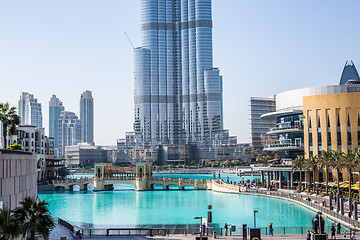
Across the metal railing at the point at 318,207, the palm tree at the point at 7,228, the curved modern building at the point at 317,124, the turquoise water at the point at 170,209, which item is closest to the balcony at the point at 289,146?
the curved modern building at the point at 317,124

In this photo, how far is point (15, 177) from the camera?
39.9 meters

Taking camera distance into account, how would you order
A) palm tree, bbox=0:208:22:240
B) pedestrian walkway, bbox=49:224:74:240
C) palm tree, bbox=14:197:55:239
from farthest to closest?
pedestrian walkway, bbox=49:224:74:240, palm tree, bbox=14:197:55:239, palm tree, bbox=0:208:22:240

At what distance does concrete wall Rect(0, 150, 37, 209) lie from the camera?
35.9 meters

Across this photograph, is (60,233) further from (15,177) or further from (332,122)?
(332,122)

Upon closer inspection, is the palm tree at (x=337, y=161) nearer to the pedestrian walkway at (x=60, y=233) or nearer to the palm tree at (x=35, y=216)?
the pedestrian walkway at (x=60, y=233)

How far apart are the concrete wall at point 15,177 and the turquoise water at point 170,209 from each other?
84.4ft

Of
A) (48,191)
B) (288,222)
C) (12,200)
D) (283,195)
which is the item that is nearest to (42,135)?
(48,191)

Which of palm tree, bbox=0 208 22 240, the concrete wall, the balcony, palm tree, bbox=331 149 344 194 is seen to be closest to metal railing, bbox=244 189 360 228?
palm tree, bbox=331 149 344 194

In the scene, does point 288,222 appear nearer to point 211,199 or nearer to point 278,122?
point 211,199

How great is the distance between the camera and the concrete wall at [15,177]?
118 ft

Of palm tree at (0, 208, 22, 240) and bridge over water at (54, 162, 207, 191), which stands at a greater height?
palm tree at (0, 208, 22, 240)

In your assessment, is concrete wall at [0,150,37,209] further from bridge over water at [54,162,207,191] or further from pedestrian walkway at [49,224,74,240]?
bridge over water at [54,162,207,191]

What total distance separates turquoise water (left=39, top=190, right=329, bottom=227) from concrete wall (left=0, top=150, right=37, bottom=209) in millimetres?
25710

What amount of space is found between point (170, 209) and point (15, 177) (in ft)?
181
